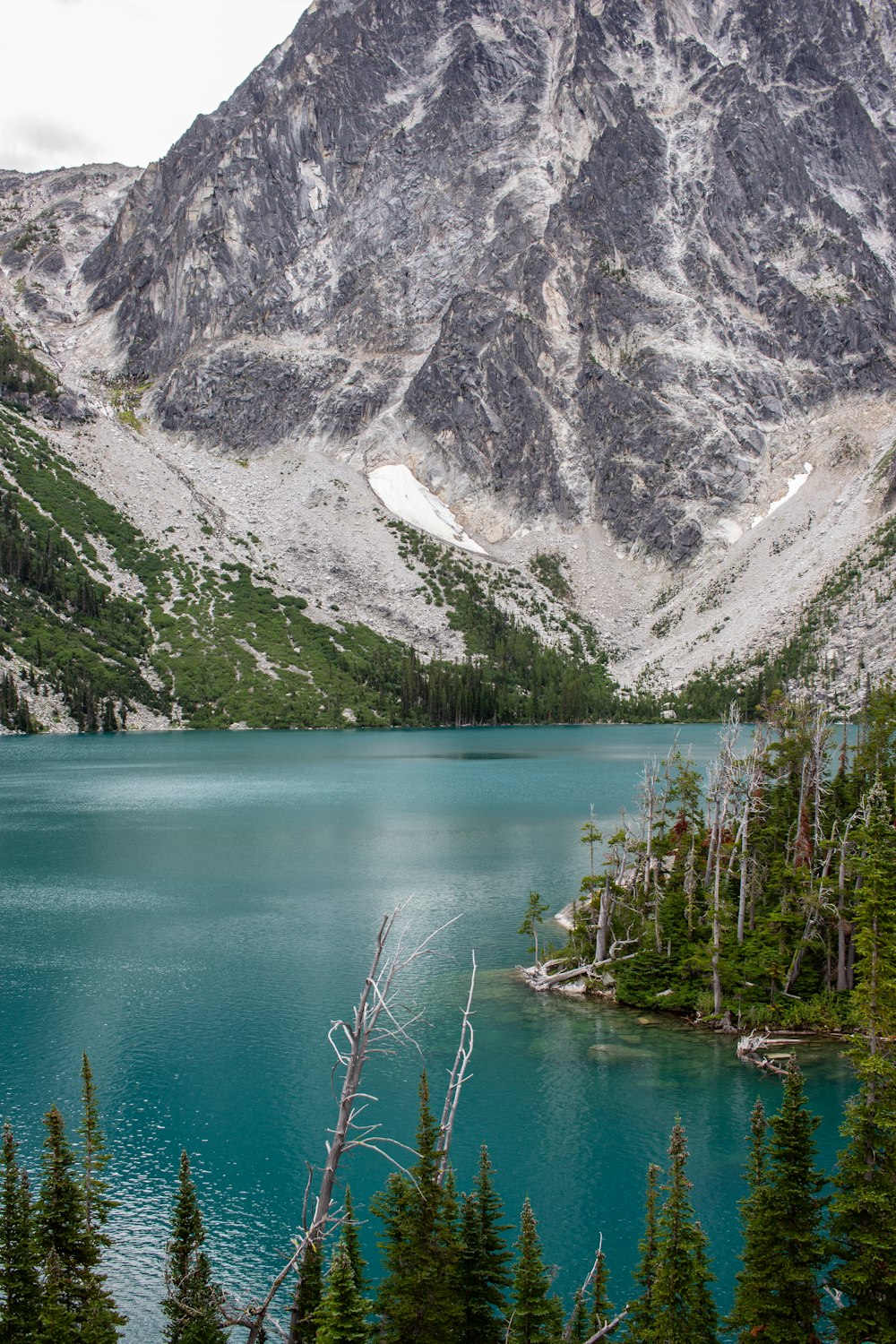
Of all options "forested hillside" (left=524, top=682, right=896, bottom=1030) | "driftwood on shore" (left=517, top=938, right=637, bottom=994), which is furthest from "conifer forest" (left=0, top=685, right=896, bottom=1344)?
"driftwood on shore" (left=517, top=938, right=637, bottom=994)

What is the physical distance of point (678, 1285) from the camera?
56.0 ft

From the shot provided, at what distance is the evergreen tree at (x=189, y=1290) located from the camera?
54.6 feet

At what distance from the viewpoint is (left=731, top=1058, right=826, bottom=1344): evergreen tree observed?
18047 mm

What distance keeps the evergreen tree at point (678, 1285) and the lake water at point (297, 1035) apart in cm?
604

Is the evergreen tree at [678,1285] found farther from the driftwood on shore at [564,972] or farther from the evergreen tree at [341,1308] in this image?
the driftwood on shore at [564,972]

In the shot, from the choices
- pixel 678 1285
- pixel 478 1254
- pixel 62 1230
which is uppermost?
pixel 62 1230

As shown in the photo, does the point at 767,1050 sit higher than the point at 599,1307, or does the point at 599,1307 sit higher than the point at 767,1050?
the point at 599,1307

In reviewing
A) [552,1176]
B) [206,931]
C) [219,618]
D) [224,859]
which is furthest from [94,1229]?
[219,618]

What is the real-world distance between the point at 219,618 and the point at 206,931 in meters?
146

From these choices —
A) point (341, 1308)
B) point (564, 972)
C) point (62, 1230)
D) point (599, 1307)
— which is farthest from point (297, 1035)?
point (341, 1308)

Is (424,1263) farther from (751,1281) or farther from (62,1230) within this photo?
(62,1230)

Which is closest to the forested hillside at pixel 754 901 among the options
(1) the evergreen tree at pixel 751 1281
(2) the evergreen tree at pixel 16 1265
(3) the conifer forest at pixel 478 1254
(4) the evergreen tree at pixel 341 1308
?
(3) the conifer forest at pixel 478 1254

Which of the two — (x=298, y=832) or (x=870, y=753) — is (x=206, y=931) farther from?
(x=870, y=753)

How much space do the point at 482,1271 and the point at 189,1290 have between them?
515cm
